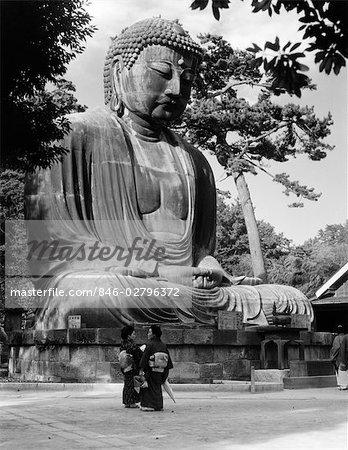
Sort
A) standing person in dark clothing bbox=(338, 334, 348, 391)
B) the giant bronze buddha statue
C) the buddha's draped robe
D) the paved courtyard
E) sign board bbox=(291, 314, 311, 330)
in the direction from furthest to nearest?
1. sign board bbox=(291, 314, 311, 330)
2. the giant bronze buddha statue
3. the buddha's draped robe
4. standing person in dark clothing bbox=(338, 334, 348, 391)
5. the paved courtyard

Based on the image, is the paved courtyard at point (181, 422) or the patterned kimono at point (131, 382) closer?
the paved courtyard at point (181, 422)

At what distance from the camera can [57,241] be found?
14.4m

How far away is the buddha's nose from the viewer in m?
15.6

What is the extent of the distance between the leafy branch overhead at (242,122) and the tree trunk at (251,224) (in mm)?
484

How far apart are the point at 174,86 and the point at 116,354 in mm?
5817

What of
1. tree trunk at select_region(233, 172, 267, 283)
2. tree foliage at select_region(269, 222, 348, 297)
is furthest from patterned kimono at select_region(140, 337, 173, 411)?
tree foliage at select_region(269, 222, 348, 297)

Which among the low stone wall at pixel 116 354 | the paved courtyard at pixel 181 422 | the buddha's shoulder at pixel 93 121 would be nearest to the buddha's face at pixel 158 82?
the buddha's shoulder at pixel 93 121

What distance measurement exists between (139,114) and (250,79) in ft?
33.8

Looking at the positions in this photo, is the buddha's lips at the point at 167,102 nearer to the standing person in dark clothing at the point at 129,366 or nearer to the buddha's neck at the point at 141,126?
the buddha's neck at the point at 141,126

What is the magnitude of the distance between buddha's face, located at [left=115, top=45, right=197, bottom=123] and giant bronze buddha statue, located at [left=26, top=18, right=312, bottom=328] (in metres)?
0.02

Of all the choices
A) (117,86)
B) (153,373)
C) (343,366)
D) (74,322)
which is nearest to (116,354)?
(74,322)

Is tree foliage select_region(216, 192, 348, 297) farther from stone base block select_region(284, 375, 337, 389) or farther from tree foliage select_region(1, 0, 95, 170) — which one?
tree foliage select_region(1, 0, 95, 170)

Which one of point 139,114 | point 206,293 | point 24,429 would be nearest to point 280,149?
point 139,114

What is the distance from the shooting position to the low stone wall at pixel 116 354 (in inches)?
487
